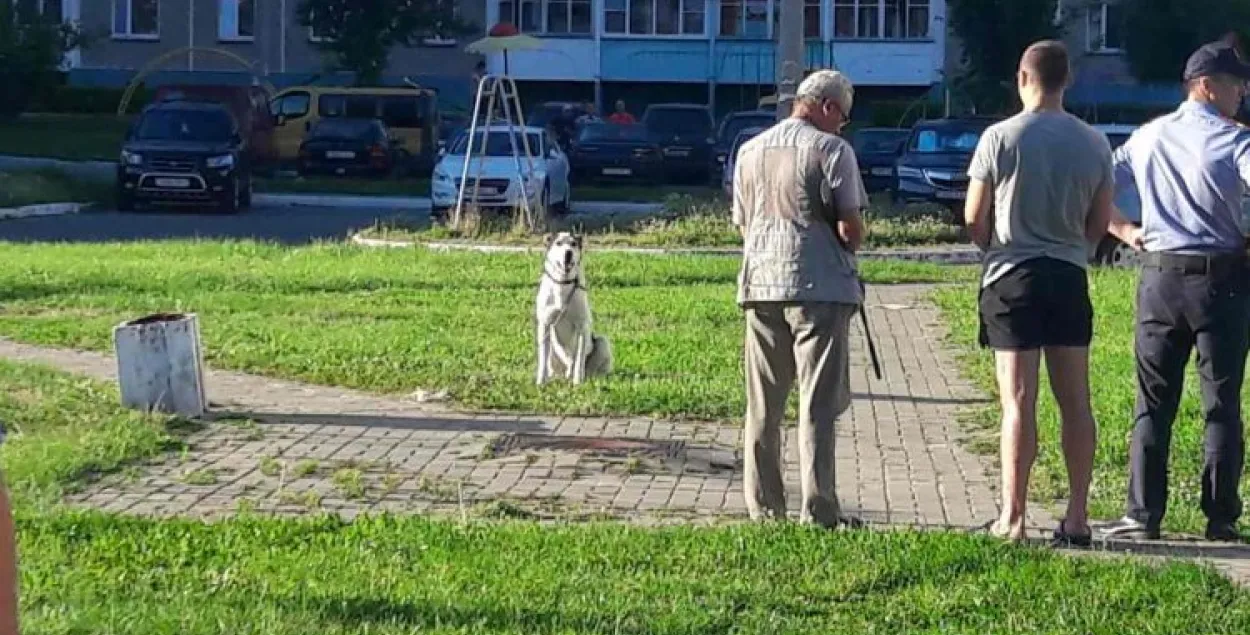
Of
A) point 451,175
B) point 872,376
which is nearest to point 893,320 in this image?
point 872,376

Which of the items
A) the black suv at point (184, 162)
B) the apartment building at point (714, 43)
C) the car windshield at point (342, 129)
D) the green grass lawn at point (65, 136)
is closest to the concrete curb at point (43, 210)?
the black suv at point (184, 162)

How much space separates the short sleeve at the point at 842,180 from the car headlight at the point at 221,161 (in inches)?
1020

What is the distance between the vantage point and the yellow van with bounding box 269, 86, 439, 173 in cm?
4438

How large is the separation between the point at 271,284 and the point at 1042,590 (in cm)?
1287

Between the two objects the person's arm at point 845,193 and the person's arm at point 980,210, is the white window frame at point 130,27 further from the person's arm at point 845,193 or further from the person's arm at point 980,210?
the person's arm at point 980,210

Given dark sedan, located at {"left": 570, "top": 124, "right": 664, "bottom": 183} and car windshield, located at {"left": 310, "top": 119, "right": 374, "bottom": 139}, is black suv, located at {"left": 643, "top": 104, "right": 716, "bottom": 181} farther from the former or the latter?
car windshield, located at {"left": 310, "top": 119, "right": 374, "bottom": 139}

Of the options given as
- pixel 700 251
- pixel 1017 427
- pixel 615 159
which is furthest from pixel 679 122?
pixel 1017 427

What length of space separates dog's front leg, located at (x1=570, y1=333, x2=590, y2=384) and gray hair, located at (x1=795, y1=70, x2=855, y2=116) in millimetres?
4511

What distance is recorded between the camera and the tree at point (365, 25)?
52281mm

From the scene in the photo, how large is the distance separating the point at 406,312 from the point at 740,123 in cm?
2646

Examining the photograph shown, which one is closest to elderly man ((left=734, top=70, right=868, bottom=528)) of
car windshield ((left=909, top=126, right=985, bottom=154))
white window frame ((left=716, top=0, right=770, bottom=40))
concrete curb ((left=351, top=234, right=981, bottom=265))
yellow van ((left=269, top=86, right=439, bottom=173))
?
concrete curb ((left=351, top=234, right=981, bottom=265))

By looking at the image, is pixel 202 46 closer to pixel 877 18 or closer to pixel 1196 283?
pixel 877 18

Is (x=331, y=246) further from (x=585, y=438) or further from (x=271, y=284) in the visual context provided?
(x=585, y=438)

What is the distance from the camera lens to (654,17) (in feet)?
210
